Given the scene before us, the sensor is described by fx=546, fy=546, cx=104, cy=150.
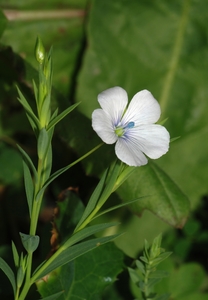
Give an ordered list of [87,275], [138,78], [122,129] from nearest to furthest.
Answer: [122,129] < [87,275] < [138,78]

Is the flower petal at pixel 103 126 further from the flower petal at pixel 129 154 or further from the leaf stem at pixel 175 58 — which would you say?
the leaf stem at pixel 175 58

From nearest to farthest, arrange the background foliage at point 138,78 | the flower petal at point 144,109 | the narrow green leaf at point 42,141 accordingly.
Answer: the narrow green leaf at point 42,141 < the flower petal at point 144,109 < the background foliage at point 138,78

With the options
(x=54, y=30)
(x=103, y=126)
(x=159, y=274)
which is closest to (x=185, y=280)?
(x=159, y=274)

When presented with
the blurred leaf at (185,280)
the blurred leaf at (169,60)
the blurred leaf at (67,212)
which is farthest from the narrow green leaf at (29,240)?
the blurred leaf at (169,60)

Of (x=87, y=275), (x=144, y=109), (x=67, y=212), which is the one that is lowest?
(x=87, y=275)

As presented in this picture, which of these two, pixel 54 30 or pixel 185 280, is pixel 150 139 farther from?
pixel 54 30

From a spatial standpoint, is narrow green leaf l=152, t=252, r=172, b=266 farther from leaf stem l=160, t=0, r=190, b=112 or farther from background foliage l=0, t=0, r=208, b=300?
leaf stem l=160, t=0, r=190, b=112

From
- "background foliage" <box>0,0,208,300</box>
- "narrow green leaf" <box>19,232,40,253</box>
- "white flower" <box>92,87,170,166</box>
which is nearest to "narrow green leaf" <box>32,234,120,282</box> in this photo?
"narrow green leaf" <box>19,232,40,253</box>
